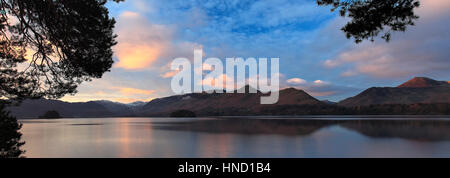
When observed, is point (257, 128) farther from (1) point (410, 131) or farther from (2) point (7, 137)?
(2) point (7, 137)

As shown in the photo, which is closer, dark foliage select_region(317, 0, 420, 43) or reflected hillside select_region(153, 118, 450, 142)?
dark foliage select_region(317, 0, 420, 43)

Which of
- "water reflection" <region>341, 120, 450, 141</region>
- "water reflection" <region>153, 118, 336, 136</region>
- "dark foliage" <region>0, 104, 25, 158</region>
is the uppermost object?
"dark foliage" <region>0, 104, 25, 158</region>

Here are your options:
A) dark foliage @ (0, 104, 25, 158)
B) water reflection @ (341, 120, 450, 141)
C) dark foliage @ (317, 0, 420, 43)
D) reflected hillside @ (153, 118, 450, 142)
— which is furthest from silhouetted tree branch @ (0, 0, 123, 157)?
water reflection @ (341, 120, 450, 141)

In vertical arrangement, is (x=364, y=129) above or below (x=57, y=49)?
below

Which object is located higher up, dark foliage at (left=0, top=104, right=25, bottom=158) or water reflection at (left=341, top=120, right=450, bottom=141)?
dark foliage at (left=0, top=104, right=25, bottom=158)

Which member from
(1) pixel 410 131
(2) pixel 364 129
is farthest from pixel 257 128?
(1) pixel 410 131

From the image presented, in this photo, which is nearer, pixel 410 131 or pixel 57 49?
pixel 57 49

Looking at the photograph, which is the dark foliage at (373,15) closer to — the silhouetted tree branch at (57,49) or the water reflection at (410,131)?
the silhouetted tree branch at (57,49)

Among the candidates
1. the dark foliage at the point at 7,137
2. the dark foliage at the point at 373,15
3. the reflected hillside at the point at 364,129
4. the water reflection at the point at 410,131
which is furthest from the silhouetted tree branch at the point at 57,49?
the water reflection at the point at 410,131

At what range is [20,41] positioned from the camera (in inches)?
586

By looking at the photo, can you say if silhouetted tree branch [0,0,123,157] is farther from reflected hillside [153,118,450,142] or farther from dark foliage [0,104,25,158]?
reflected hillside [153,118,450,142]

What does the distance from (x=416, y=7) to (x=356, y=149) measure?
17.8 meters
